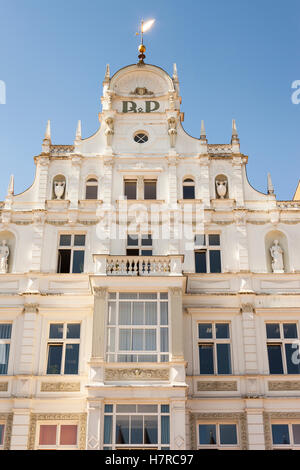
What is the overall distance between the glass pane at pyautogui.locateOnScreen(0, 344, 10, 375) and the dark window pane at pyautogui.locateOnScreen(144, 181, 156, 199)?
362 inches

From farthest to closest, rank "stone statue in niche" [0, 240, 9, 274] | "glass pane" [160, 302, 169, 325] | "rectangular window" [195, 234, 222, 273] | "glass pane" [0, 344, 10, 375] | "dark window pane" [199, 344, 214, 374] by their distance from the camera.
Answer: "rectangular window" [195, 234, 222, 273]
"stone statue in niche" [0, 240, 9, 274]
"dark window pane" [199, 344, 214, 374]
"glass pane" [0, 344, 10, 375]
"glass pane" [160, 302, 169, 325]

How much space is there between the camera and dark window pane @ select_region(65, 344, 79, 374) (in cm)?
2464

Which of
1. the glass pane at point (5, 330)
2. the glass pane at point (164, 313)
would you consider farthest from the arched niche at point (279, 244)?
the glass pane at point (5, 330)

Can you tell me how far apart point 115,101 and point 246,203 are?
332 inches

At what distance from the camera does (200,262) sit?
2712cm

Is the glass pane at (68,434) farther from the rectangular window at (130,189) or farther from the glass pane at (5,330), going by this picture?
the rectangular window at (130,189)

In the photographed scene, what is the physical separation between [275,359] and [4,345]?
11148 millimetres

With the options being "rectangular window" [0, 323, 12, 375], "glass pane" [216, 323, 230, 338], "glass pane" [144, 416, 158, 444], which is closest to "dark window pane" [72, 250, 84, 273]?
"rectangular window" [0, 323, 12, 375]

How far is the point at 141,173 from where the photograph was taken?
28703 mm

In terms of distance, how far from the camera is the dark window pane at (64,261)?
26.9 m

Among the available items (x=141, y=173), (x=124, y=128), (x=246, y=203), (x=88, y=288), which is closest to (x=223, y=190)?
(x=246, y=203)

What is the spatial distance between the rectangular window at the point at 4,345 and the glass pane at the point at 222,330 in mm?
8669

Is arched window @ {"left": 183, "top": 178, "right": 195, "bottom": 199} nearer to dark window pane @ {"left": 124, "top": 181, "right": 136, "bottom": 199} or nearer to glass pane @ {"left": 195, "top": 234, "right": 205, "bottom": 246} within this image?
glass pane @ {"left": 195, "top": 234, "right": 205, "bottom": 246}
